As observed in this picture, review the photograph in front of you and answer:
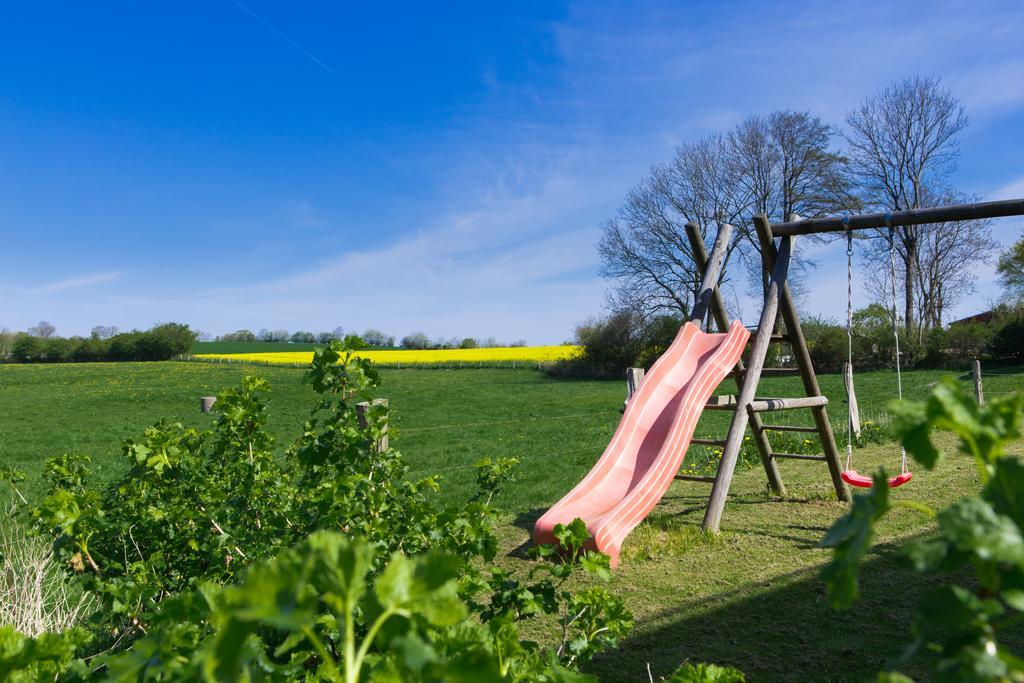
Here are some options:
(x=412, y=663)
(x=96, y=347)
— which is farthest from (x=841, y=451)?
(x=96, y=347)

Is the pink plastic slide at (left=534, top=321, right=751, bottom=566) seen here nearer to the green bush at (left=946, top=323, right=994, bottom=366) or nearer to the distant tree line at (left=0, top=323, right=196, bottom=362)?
the green bush at (left=946, top=323, right=994, bottom=366)

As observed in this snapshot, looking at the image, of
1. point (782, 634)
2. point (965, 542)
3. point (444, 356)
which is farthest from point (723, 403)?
point (444, 356)

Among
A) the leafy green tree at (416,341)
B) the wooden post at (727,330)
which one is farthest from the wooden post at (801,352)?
the leafy green tree at (416,341)

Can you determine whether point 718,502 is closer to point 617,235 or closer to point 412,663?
point 412,663

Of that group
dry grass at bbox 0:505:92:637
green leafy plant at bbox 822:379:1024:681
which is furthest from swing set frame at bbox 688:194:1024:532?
green leafy plant at bbox 822:379:1024:681

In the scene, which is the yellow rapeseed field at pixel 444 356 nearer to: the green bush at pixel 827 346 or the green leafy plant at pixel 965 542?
the green bush at pixel 827 346

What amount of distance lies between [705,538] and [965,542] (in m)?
5.34

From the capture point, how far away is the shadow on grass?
11.3 feet

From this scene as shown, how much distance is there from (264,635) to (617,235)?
105 ft

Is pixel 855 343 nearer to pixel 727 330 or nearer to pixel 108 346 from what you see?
pixel 727 330

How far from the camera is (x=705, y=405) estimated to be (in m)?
6.18

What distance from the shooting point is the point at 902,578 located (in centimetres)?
459

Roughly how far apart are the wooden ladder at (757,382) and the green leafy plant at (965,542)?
5240mm

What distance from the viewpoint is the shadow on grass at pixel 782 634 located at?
3.43 m
